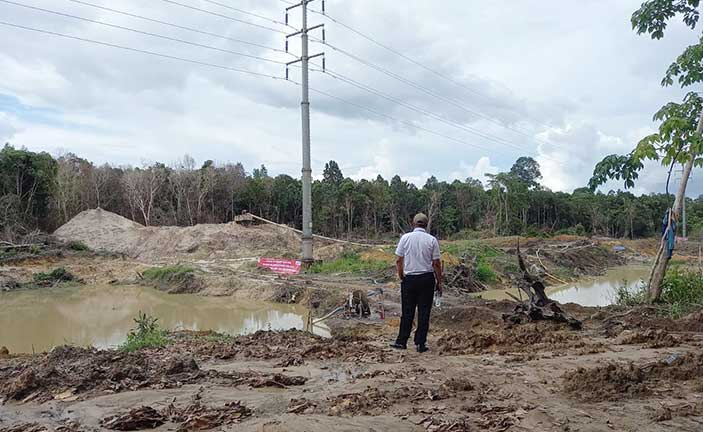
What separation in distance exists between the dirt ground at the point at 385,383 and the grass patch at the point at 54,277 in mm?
16811

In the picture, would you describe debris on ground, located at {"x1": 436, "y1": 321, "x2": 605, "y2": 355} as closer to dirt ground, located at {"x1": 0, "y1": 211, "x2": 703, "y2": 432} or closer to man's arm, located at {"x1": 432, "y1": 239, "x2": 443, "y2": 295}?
dirt ground, located at {"x1": 0, "y1": 211, "x2": 703, "y2": 432}

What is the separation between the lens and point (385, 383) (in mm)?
4590

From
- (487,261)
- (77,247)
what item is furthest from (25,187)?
(487,261)

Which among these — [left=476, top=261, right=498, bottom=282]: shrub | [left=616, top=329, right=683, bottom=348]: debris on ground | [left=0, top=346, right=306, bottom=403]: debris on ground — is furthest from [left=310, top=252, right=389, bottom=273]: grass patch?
[left=0, top=346, right=306, bottom=403]: debris on ground

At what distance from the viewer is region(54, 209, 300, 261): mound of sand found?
31.2 meters

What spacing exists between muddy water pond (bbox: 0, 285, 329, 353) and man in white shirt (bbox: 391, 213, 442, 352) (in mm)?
3874

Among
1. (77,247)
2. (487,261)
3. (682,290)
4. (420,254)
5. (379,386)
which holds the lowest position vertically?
(379,386)

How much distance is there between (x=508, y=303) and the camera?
11125mm

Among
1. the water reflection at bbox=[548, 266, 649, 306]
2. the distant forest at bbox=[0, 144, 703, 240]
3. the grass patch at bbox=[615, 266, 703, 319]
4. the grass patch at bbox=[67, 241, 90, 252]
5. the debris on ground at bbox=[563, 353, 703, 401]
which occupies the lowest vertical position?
the water reflection at bbox=[548, 266, 649, 306]

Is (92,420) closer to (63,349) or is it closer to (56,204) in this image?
(63,349)

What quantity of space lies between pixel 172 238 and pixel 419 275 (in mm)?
28931

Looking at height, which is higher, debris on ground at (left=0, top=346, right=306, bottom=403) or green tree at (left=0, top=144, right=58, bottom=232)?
green tree at (left=0, top=144, right=58, bottom=232)

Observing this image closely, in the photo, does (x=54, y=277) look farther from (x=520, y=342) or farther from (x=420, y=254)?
(x=520, y=342)

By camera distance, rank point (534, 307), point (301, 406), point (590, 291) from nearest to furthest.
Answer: point (301, 406) < point (534, 307) < point (590, 291)
